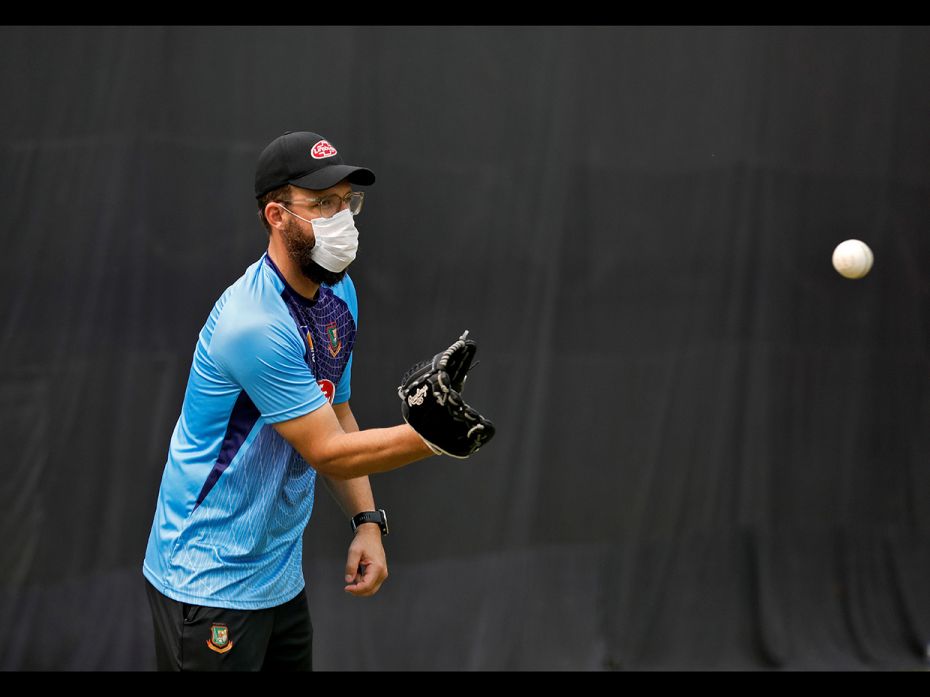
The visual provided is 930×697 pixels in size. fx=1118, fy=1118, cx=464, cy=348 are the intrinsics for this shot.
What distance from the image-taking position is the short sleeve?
2455 millimetres

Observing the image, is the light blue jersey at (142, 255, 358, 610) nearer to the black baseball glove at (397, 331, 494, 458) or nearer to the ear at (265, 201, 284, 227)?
the ear at (265, 201, 284, 227)

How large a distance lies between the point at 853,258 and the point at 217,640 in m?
3.20

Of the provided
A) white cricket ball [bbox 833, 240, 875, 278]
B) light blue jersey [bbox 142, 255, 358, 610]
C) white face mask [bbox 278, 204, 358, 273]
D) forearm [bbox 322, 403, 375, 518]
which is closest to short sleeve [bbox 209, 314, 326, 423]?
light blue jersey [bbox 142, 255, 358, 610]

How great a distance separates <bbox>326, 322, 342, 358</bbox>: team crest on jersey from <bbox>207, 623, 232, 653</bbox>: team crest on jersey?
702mm

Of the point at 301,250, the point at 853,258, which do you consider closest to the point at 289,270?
the point at 301,250

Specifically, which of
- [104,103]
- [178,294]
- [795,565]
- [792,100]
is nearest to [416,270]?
[178,294]

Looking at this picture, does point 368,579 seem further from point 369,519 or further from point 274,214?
point 274,214

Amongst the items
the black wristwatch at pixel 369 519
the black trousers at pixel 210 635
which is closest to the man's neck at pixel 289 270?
the black wristwatch at pixel 369 519

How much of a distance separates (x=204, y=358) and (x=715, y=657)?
9.93ft

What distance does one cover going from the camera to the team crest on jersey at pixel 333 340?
2.75 m

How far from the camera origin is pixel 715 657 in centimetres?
475

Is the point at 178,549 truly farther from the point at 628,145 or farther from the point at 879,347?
the point at 879,347

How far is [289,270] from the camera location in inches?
104

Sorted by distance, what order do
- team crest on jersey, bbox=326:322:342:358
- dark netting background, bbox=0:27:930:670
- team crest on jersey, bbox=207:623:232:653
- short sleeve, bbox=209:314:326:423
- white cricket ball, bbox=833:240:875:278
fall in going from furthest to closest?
white cricket ball, bbox=833:240:875:278, dark netting background, bbox=0:27:930:670, team crest on jersey, bbox=326:322:342:358, team crest on jersey, bbox=207:623:232:653, short sleeve, bbox=209:314:326:423
